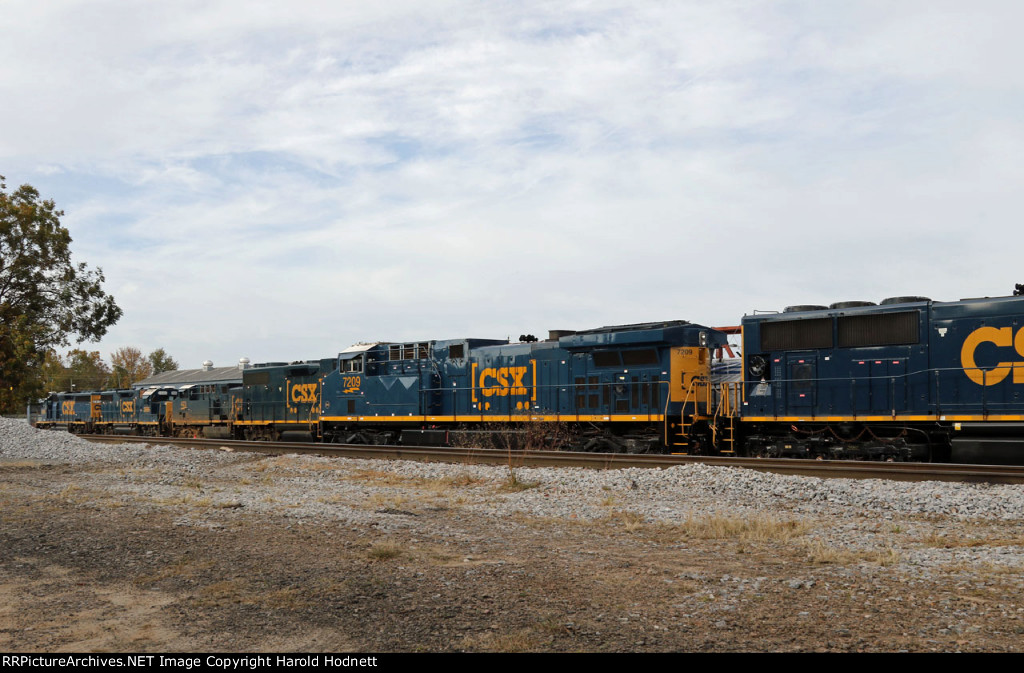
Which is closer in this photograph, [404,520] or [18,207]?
[404,520]

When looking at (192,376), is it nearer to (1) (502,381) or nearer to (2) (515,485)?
(1) (502,381)

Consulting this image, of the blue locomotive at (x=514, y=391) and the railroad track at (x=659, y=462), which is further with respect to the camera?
the blue locomotive at (x=514, y=391)

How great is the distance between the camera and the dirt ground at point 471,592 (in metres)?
5.61

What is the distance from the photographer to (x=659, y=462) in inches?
722

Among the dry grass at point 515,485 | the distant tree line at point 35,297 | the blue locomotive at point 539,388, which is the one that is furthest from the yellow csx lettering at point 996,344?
the distant tree line at point 35,297

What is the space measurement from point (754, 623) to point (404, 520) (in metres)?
6.17

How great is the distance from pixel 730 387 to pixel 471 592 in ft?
48.6

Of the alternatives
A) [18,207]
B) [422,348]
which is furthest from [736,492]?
[18,207]

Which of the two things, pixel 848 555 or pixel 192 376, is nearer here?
pixel 848 555

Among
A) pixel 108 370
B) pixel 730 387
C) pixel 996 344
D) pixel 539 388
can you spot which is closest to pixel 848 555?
pixel 996 344

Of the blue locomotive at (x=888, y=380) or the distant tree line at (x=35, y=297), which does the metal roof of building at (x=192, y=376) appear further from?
the blue locomotive at (x=888, y=380)

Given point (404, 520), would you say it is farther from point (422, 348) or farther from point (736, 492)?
point (422, 348)

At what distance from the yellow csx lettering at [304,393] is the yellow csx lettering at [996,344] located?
23.2m
